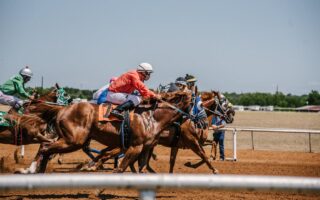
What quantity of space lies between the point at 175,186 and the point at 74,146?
6.33 meters

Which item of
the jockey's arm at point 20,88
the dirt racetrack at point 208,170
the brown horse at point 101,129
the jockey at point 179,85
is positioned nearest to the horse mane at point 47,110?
the jockey's arm at point 20,88

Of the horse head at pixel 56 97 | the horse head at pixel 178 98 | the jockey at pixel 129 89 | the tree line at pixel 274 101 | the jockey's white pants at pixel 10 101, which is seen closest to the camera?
the jockey at pixel 129 89

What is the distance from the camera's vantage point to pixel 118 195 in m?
8.79

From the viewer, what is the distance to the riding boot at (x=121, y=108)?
890 centimetres

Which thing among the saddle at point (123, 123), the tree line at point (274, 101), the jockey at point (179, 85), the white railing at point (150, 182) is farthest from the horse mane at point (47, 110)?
the tree line at point (274, 101)

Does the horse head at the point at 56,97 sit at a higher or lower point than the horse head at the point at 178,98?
higher

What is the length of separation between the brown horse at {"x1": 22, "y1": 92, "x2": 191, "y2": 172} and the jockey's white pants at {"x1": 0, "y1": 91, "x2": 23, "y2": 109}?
2695 mm

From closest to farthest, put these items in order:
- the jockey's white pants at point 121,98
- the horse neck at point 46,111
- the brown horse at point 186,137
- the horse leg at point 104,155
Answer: the jockey's white pants at point 121,98 < the horse leg at point 104,155 < the horse neck at point 46,111 < the brown horse at point 186,137

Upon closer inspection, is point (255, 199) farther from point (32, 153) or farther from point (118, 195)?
point (32, 153)

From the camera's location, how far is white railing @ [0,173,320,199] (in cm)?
225

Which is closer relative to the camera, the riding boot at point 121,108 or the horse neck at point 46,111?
the riding boot at point 121,108

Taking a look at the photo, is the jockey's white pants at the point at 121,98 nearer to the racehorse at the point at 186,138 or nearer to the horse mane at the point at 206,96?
the racehorse at the point at 186,138

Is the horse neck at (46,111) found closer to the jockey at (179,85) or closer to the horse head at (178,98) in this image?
the horse head at (178,98)

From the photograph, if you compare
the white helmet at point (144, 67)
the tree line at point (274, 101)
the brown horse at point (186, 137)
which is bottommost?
the brown horse at point (186, 137)
